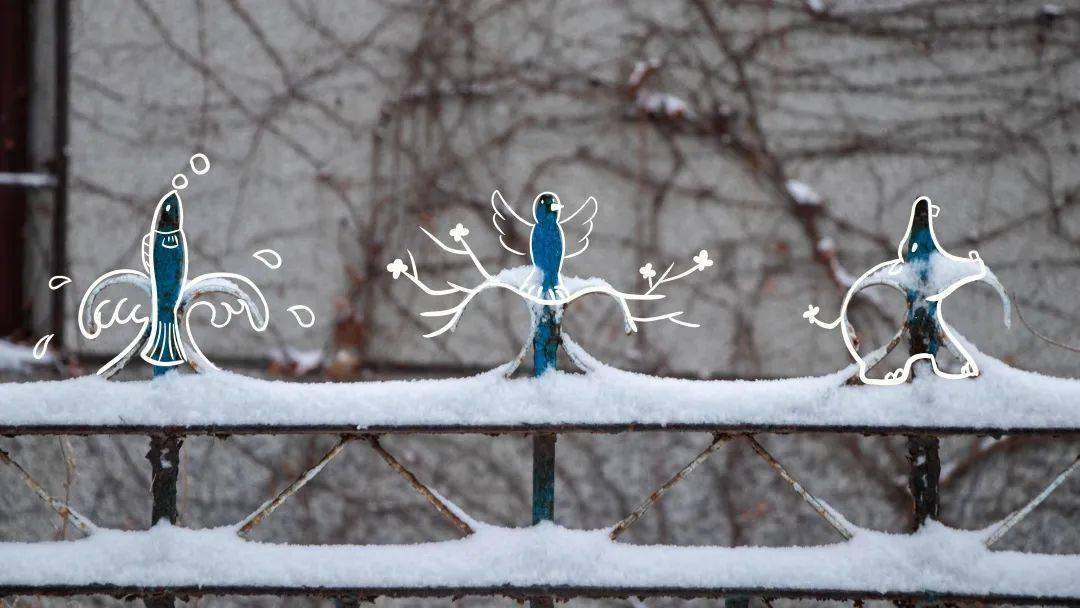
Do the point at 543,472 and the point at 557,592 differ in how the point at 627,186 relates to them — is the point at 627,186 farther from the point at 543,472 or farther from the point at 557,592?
the point at 557,592

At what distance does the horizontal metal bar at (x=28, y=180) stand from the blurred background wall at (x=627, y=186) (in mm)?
231

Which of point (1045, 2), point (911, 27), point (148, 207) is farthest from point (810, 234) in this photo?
point (148, 207)

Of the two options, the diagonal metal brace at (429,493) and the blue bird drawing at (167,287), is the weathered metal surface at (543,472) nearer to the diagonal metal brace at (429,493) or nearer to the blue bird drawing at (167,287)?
the diagonal metal brace at (429,493)

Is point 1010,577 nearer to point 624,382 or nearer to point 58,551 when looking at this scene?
point 624,382

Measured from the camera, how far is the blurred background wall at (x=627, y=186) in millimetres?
3244

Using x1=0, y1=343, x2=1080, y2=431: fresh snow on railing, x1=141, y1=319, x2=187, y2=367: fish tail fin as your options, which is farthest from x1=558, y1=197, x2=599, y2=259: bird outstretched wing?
x1=141, y1=319, x2=187, y2=367: fish tail fin

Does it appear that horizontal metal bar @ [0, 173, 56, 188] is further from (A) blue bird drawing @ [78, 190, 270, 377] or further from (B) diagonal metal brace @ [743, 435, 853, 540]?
(B) diagonal metal brace @ [743, 435, 853, 540]

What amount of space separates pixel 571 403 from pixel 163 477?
89 cm

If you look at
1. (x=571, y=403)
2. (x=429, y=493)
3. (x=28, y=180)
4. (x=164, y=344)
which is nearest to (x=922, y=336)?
(x=571, y=403)

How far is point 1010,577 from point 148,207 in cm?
296

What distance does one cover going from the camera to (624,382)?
77.5 inches

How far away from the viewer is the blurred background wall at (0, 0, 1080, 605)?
10.6 ft

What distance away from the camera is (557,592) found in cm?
194

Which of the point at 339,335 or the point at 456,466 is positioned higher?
the point at 339,335
